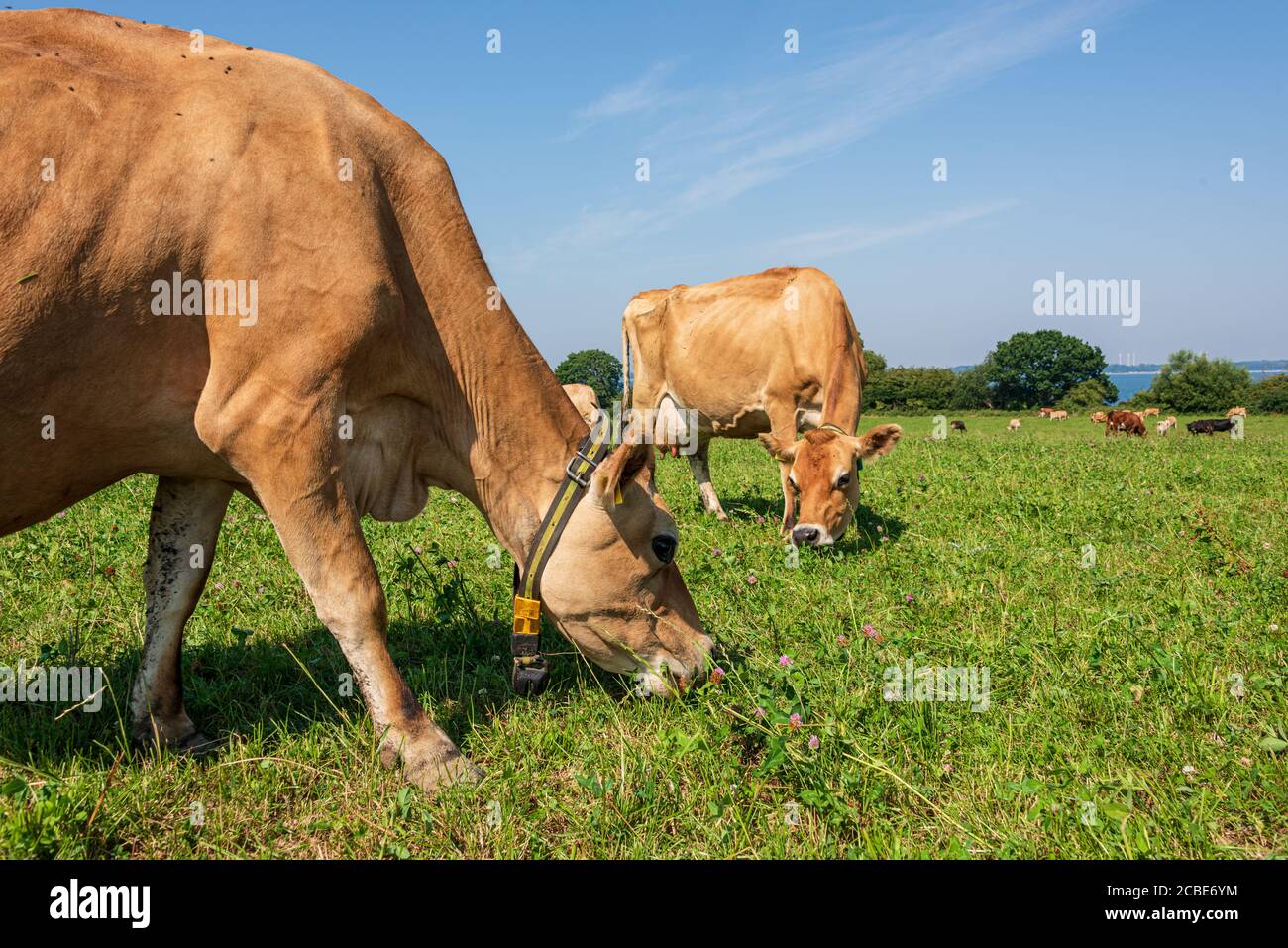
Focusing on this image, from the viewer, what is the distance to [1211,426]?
3841cm

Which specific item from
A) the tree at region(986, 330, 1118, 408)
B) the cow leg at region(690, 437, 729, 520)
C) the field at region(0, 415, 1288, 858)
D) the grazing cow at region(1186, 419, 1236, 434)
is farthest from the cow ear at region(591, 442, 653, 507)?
the tree at region(986, 330, 1118, 408)

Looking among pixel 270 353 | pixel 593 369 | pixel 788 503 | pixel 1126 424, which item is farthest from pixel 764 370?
pixel 593 369

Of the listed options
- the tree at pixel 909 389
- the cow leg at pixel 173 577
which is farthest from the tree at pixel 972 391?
the cow leg at pixel 173 577

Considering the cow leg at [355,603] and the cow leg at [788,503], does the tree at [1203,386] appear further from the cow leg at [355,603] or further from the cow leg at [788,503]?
the cow leg at [355,603]

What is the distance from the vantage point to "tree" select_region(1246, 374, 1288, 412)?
74000 mm

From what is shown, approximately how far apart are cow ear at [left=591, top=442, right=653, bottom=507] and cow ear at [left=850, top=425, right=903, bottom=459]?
192 inches

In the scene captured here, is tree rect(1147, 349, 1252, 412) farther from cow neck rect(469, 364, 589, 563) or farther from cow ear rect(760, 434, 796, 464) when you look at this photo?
cow neck rect(469, 364, 589, 563)

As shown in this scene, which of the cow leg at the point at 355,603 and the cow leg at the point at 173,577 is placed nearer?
the cow leg at the point at 355,603

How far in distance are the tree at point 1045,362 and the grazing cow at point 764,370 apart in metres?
103

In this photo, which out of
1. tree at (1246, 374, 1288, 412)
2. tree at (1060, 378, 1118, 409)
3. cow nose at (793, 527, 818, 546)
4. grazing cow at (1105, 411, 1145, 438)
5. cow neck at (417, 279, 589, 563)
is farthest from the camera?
tree at (1060, 378, 1118, 409)

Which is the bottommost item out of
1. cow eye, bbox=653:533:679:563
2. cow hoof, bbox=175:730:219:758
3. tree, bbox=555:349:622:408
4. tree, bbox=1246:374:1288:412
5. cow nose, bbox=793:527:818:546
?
cow hoof, bbox=175:730:219:758

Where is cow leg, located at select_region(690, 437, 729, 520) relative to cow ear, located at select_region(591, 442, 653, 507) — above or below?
below

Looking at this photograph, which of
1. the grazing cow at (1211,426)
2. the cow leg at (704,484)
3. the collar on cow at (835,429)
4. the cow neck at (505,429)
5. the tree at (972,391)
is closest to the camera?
the cow neck at (505,429)

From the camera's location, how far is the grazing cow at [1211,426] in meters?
37.9
